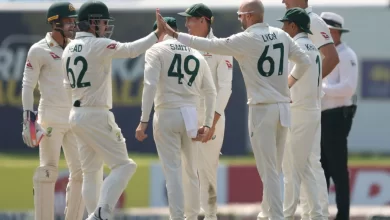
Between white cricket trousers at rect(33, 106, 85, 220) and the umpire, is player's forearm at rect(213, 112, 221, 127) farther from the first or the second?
white cricket trousers at rect(33, 106, 85, 220)

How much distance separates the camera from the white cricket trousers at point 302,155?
352 inches

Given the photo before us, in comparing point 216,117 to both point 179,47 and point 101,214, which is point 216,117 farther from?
point 101,214

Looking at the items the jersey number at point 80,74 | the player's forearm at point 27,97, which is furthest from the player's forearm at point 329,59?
the player's forearm at point 27,97

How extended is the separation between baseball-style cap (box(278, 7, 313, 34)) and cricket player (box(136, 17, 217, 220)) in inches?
30.3

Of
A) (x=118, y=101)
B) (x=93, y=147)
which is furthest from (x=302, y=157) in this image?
(x=118, y=101)

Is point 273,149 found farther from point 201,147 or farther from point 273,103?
point 201,147

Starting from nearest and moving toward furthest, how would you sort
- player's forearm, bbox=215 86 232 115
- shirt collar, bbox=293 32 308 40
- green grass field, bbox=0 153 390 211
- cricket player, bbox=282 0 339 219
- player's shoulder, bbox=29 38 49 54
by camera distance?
shirt collar, bbox=293 32 308 40, player's shoulder, bbox=29 38 49 54, cricket player, bbox=282 0 339 219, player's forearm, bbox=215 86 232 115, green grass field, bbox=0 153 390 211

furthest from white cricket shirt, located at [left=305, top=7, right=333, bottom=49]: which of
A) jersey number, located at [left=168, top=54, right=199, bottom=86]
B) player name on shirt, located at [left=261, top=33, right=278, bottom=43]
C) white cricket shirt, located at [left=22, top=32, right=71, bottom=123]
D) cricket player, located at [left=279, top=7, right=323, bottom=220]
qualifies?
white cricket shirt, located at [left=22, top=32, right=71, bottom=123]

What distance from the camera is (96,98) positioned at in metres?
8.67

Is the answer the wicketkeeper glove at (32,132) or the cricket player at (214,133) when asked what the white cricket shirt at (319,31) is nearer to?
the cricket player at (214,133)

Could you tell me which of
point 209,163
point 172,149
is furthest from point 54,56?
point 209,163

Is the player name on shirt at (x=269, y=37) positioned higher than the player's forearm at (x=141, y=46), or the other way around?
the player name on shirt at (x=269, y=37)

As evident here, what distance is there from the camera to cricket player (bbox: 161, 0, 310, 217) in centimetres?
846

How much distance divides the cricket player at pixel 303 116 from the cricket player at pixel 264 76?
1.11 feet
